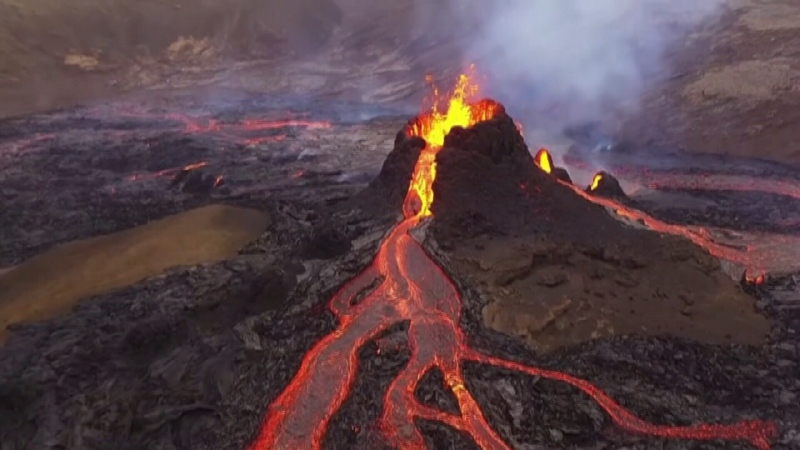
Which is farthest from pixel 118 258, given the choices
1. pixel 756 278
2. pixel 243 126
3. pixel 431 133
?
pixel 243 126

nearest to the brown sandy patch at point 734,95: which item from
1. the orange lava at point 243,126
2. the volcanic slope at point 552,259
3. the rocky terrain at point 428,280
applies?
the rocky terrain at point 428,280

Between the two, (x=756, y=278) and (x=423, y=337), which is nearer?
(x=423, y=337)

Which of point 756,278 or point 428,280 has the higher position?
point 428,280

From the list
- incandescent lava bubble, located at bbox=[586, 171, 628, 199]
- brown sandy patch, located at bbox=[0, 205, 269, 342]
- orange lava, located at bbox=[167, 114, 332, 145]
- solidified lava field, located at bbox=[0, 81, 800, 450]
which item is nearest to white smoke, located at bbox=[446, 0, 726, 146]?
incandescent lava bubble, located at bbox=[586, 171, 628, 199]

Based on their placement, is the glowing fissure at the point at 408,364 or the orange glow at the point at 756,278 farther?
the orange glow at the point at 756,278

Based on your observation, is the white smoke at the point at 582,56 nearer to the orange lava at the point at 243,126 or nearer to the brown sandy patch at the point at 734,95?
the brown sandy patch at the point at 734,95

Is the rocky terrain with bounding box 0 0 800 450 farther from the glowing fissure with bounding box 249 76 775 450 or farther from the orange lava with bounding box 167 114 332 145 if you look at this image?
the orange lava with bounding box 167 114 332 145

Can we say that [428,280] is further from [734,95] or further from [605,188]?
[734,95]
